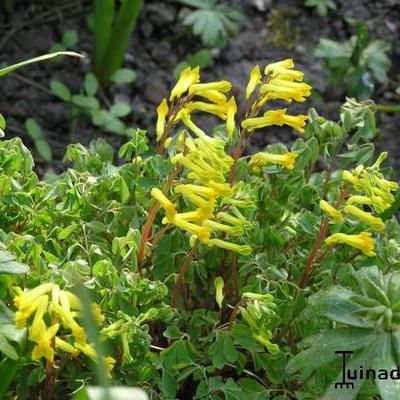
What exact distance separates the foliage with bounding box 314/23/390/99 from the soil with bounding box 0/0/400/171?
121 mm

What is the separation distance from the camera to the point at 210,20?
2.75 m

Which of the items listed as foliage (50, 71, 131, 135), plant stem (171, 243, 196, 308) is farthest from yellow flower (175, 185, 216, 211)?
foliage (50, 71, 131, 135)

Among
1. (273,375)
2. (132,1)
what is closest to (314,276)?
(273,375)

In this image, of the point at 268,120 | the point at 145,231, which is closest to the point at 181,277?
the point at 145,231

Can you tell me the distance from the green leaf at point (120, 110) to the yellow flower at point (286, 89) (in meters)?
1.17

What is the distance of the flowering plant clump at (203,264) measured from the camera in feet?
4.53

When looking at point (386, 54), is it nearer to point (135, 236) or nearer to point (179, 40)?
point (179, 40)

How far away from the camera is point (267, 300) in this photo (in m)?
1.42

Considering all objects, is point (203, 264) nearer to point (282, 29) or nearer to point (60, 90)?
point (60, 90)

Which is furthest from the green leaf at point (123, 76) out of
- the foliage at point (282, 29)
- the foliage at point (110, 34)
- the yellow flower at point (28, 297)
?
the yellow flower at point (28, 297)

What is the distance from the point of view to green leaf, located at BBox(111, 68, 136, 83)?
A: 271 cm

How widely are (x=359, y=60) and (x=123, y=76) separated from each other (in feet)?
2.41

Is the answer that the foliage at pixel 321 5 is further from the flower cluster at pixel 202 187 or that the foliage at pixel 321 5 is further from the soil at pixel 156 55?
the flower cluster at pixel 202 187

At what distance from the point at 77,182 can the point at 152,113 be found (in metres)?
1.20
